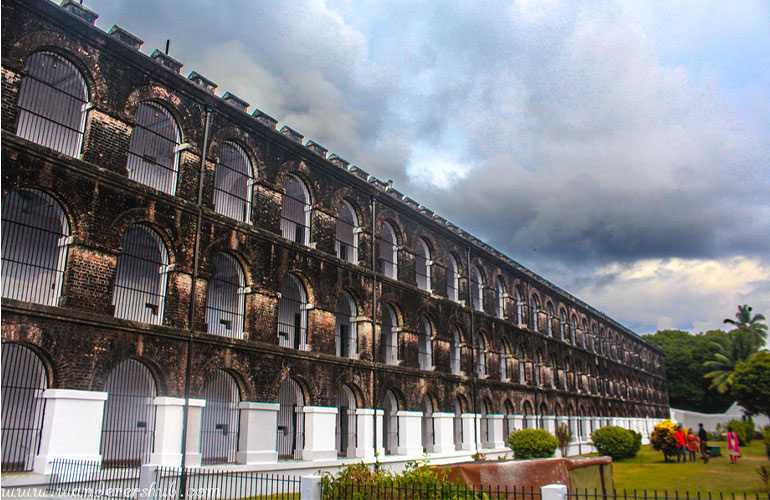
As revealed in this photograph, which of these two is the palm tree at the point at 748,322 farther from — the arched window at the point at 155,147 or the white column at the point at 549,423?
the arched window at the point at 155,147

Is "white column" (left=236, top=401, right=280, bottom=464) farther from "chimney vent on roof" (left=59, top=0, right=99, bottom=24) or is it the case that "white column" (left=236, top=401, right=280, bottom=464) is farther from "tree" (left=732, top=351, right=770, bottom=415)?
"tree" (left=732, top=351, right=770, bottom=415)

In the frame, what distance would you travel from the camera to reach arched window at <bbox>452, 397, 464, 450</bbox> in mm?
28344

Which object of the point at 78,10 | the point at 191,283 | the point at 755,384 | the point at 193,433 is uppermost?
the point at 78,10

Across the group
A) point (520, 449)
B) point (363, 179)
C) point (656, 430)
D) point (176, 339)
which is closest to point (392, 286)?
point (363, 179)

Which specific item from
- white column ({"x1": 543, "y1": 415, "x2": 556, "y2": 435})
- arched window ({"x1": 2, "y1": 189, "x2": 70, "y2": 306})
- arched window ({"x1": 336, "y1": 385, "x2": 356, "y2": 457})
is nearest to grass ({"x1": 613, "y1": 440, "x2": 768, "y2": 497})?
white column ({"x1": 543, "y1": 415, "x2": 556, "y2": 435})

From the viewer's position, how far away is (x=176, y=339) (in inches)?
636

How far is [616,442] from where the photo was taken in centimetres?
3247

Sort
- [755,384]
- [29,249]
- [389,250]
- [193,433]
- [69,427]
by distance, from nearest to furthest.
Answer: [69,427] < [193,433] < [29,249] < [389,250] < [755,384]

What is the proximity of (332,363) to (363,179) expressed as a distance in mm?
7661

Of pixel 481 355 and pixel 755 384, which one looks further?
pixel 481 355

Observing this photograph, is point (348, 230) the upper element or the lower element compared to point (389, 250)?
upper

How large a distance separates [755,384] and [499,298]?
13073 millimetres

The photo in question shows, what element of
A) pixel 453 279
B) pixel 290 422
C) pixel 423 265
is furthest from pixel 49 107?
pixel 453 279

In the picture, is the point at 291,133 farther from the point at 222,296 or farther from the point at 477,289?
the point at 477,289
